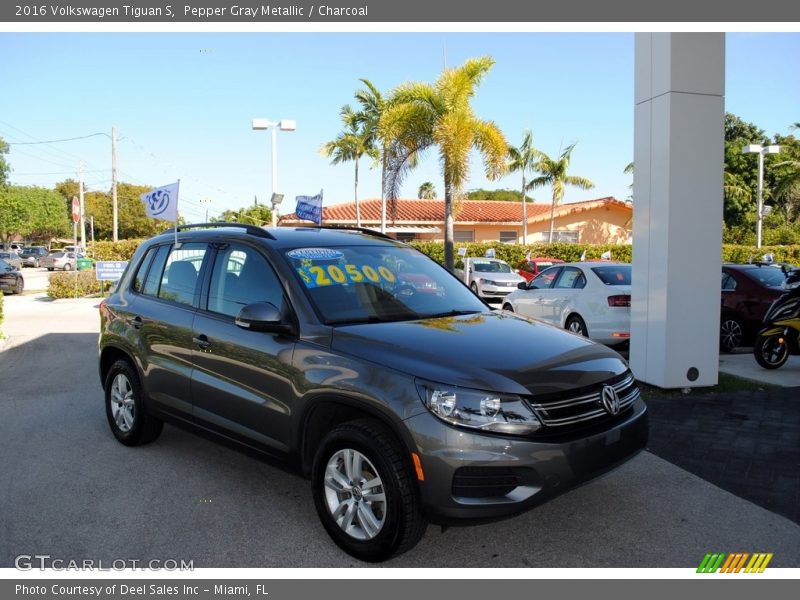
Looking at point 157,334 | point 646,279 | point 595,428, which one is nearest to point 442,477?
point 595,428

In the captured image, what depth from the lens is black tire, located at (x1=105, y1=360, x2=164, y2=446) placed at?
5297 mm

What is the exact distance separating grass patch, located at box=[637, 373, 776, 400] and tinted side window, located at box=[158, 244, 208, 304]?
4.73 m

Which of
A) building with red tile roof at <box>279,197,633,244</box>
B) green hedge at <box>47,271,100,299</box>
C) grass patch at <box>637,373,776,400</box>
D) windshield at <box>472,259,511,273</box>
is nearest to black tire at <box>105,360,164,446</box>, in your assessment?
grass patch at <box>637,373,776,400</box>

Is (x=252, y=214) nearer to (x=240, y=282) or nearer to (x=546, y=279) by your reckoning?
(x=546, y=279)

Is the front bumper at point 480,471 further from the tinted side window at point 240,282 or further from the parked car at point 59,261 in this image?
the parked car at point 59,261

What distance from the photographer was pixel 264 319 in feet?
12.4

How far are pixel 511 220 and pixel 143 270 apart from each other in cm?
3355

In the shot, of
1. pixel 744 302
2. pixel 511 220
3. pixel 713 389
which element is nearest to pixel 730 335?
pixel 744 302

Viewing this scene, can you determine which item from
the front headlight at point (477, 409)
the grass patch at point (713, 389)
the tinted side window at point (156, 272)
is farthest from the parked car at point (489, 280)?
the front headlight at point (477, 409)

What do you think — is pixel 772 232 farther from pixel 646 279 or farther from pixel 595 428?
pixel 595 428

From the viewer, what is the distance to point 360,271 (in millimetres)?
4352

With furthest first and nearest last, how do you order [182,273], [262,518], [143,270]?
1. [143,270]
2. [182,273]
3. [262,518]

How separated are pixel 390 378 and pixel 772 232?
44095 mm

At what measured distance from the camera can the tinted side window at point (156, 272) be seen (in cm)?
533
